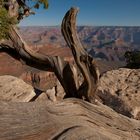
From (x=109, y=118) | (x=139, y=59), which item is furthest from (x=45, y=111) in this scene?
(x=139, y=59)

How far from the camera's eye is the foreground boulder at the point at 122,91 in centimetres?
1489

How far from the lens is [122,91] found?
630 inches

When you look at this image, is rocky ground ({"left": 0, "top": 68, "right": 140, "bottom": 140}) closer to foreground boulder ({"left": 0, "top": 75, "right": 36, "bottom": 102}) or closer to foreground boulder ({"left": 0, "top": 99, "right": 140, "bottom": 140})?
foreground boulder ({"left": 0, "top": 99, "right": 140, "bottom": 140})

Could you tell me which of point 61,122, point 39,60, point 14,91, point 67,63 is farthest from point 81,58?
point 14,91

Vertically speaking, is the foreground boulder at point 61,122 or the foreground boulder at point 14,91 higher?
the foreground boulder at point 61,122

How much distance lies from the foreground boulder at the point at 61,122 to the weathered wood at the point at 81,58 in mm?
879

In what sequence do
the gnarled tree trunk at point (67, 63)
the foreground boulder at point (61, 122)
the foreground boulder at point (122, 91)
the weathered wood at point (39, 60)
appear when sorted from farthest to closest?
the foreground boulder at point (122, 91) < the weathered wood at point (39, 60) < the gnarled tree trunk at point (67, 63) < the foreground boulder at point (61, 122)

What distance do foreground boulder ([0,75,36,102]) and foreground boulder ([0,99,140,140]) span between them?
218 inches

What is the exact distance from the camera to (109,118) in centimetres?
997

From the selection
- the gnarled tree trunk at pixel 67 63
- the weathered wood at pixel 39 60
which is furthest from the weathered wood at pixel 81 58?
the weathered wood at pixel 39 60

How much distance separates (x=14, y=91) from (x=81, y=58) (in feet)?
19.7

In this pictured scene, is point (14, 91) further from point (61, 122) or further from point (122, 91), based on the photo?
point (61, 122)

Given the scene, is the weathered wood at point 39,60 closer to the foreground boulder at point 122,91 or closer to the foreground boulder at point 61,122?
the foreground boulder at point 61,122

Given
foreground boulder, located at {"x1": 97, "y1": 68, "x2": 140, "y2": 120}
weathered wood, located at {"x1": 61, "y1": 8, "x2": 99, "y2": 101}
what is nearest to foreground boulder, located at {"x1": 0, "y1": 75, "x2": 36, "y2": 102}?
foreground boulder, located at {"x1": 97, "y1": 68, "x2": 140, "y2": 120}
